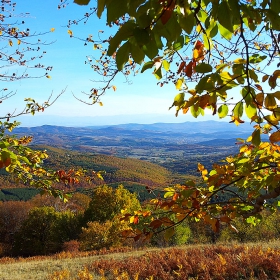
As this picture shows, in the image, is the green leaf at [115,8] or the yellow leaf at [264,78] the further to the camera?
the yellow leaf at [264,78]

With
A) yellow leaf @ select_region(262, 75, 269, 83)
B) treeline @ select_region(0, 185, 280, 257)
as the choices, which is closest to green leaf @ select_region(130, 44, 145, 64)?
yellow leaf @ select_region(262, 75, 269, 83)

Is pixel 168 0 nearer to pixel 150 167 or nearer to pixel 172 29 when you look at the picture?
pixel 172 29

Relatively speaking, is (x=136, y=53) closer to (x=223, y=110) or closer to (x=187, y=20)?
(x=187, y=20)

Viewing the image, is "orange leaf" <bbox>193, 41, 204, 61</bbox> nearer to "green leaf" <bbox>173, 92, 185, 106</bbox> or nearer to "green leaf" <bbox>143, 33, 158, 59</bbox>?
"green leaf" <bbox>173, 92, 185, 106</bbox>

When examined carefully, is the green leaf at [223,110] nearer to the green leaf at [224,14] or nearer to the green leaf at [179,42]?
the green leaf at [179,42]

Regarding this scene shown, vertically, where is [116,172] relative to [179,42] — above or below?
below

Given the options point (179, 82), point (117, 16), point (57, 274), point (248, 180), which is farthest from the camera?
point (57, 274)

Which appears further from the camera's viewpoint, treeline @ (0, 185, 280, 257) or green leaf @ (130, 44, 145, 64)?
treeline @ (0, 185, 280, 257)

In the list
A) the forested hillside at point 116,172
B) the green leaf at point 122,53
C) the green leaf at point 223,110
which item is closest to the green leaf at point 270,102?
the green leaf at point 223,110

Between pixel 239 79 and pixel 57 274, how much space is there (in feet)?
30.8

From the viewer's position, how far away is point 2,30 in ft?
13.1

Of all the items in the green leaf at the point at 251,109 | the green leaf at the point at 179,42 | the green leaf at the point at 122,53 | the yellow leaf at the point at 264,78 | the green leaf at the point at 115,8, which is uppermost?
the green leaf at the point at 179,42

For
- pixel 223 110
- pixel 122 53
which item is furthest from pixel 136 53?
pixel 223 110

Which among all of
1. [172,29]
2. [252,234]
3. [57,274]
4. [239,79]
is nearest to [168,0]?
[172,29]
